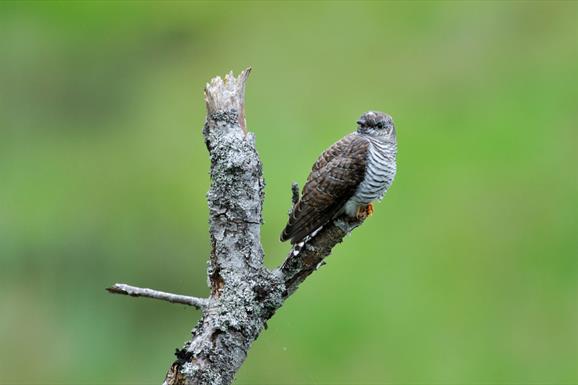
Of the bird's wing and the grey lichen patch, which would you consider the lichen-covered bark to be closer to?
the grey lichen patch

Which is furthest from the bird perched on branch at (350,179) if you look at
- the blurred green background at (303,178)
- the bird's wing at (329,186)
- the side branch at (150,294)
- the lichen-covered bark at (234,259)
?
the blurred green background at (303,178)

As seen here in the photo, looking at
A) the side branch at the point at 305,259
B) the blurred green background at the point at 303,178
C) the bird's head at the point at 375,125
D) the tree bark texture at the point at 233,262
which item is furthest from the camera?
the blurred green background at the point at 303,178

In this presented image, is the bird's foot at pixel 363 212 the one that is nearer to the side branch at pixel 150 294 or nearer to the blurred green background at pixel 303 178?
the side branch at pixel 150 294

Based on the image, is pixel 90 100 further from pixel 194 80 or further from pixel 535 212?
pixel 535 212

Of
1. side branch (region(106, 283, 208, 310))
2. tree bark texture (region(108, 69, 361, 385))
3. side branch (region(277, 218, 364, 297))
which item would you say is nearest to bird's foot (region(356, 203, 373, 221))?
side branch (region(277, 218, 364, 297))

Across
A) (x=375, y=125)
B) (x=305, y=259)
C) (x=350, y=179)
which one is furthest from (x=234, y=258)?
(x=375, y=125)
